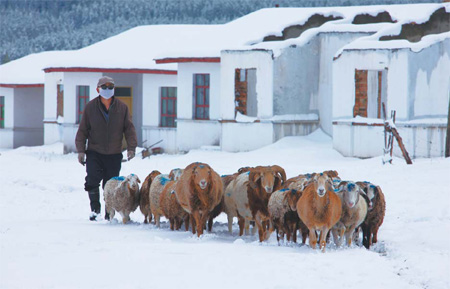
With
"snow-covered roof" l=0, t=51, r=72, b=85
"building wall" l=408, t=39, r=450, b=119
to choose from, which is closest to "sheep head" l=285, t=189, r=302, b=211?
"building wall" l=408, t=39, r=450, b=119

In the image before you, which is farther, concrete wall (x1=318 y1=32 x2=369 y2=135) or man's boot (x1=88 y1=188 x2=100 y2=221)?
concrete wall (x1=318 y1=32 x2=369 y2=135)

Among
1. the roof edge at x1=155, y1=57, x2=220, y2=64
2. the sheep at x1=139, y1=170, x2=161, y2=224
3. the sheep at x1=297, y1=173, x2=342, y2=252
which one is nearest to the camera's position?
the sheep at x1=297, y1=173, x2=342, y2=252

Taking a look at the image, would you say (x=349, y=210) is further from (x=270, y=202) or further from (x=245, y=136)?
(x=245, y=136)

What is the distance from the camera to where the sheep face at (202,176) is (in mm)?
10875

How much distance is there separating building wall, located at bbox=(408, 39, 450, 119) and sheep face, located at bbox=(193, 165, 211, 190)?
13.7 meters

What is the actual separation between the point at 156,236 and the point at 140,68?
1999 cm

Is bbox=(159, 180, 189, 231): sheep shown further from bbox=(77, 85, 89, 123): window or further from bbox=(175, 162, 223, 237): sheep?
bbox=(77, 85, 89, 123): window

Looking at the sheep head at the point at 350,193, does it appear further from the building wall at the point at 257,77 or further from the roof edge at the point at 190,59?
the roof edge at the point at 190,59

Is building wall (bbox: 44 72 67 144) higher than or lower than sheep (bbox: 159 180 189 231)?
higher

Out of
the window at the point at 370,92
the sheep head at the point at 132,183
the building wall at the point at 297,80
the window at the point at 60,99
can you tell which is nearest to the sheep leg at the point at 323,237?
the sheep head at the point at 132,183

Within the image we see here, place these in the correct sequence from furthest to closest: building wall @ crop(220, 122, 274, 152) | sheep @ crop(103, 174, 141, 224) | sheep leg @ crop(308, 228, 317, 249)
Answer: building wall @ crop(220, 122, 274, 152), sheep @ crop(103, 174, 141, 224), sheep leg @ crop(308, 228, 317, 249)

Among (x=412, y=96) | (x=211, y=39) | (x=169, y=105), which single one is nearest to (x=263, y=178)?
(x=412, y=96)

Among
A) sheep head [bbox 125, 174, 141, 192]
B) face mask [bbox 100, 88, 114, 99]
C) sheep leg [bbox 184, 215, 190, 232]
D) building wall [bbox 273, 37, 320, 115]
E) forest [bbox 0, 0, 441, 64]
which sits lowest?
sheep leg [bbox 184, 215, 190, 232]

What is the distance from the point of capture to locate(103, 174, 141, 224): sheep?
12.4 metres
